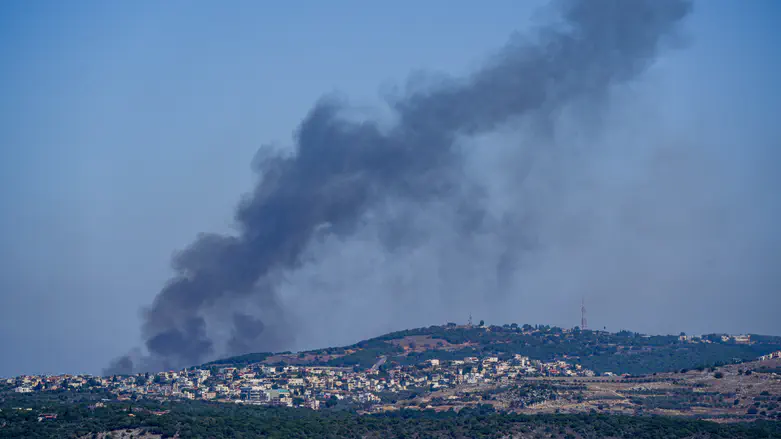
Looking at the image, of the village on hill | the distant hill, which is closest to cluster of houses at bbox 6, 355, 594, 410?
the village on hill

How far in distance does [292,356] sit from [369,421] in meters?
66.5

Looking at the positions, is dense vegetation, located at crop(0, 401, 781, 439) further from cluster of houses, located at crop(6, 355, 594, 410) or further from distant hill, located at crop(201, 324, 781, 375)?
distant hill, located at crop(201, 324, 781, 375)

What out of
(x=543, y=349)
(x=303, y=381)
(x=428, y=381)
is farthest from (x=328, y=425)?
(x=543, y=349)

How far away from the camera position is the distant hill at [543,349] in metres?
147

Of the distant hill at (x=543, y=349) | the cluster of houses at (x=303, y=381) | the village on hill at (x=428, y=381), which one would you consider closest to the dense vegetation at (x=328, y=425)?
the village on hill at (x=428, y=381)

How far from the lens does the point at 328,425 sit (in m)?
83.2

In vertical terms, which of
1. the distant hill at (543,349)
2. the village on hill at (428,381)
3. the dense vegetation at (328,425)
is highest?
the distant hill at (543,349)

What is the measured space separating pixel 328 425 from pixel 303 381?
43469 millimetres

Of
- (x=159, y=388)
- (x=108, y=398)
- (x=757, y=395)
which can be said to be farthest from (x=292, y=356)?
(x=757, y=395)

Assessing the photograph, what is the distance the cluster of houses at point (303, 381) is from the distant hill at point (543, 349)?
22.8ft

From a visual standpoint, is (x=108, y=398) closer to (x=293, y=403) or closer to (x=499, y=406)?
(x=293, y=403)

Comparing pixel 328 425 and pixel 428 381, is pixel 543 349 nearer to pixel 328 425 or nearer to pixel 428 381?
pixel 428 381

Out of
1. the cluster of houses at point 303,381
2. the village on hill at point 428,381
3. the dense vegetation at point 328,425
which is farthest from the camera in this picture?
the cluster of houses at point 303,381

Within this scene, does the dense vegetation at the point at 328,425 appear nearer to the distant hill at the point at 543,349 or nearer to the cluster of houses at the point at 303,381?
the cluster of houses at the point at 303,381
